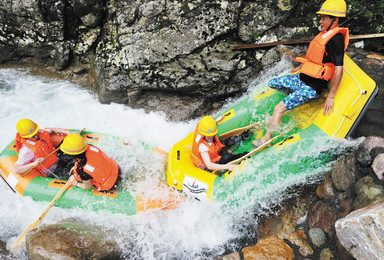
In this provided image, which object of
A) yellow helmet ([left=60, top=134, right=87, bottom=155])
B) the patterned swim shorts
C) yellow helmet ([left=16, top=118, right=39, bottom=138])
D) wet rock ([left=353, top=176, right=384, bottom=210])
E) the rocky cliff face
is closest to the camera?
wet rock ([left=353, top=176, right=384, bottom=210])

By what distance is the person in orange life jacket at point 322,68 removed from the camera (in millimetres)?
3418

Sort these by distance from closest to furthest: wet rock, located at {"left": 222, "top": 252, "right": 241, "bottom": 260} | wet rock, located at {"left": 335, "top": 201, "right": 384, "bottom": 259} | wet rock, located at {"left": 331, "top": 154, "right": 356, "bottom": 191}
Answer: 1. wet rock, located at {"left": 335, "top": 201, "right": 384, "bottom": 259}
2. wet rock, located at {"left": 331, "top": 154, "right": 356, "bottom": 191}
3. wet rock, located at {"left": 222, "top": 252, "right": 241, "bottom": 260}

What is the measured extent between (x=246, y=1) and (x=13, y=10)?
5.67 metres

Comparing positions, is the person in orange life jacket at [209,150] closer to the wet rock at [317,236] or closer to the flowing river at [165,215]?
the flowing river at [165,215]

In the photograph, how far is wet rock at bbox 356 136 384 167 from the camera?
3.11 metres

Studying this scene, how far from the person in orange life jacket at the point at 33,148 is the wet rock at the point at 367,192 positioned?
13.8ft

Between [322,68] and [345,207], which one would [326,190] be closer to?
[345,207]

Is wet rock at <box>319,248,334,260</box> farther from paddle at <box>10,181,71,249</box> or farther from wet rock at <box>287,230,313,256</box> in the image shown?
paddle at <box>10,181,71,249</box>

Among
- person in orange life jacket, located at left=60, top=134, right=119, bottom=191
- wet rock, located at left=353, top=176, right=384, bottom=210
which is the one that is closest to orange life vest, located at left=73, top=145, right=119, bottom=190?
person in orange life jacket, located at left=60, top=134, right=119, bottom=191

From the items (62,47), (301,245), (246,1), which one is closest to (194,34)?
(246,1)

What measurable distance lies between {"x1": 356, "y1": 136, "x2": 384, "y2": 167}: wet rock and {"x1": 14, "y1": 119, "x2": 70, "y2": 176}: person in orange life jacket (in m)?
4.29

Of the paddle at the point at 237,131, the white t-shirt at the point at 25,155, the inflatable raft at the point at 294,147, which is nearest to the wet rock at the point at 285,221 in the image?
the inflatable raft at the point at 294,147

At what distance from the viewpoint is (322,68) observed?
365 centimetres

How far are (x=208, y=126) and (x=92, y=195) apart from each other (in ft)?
6.38
